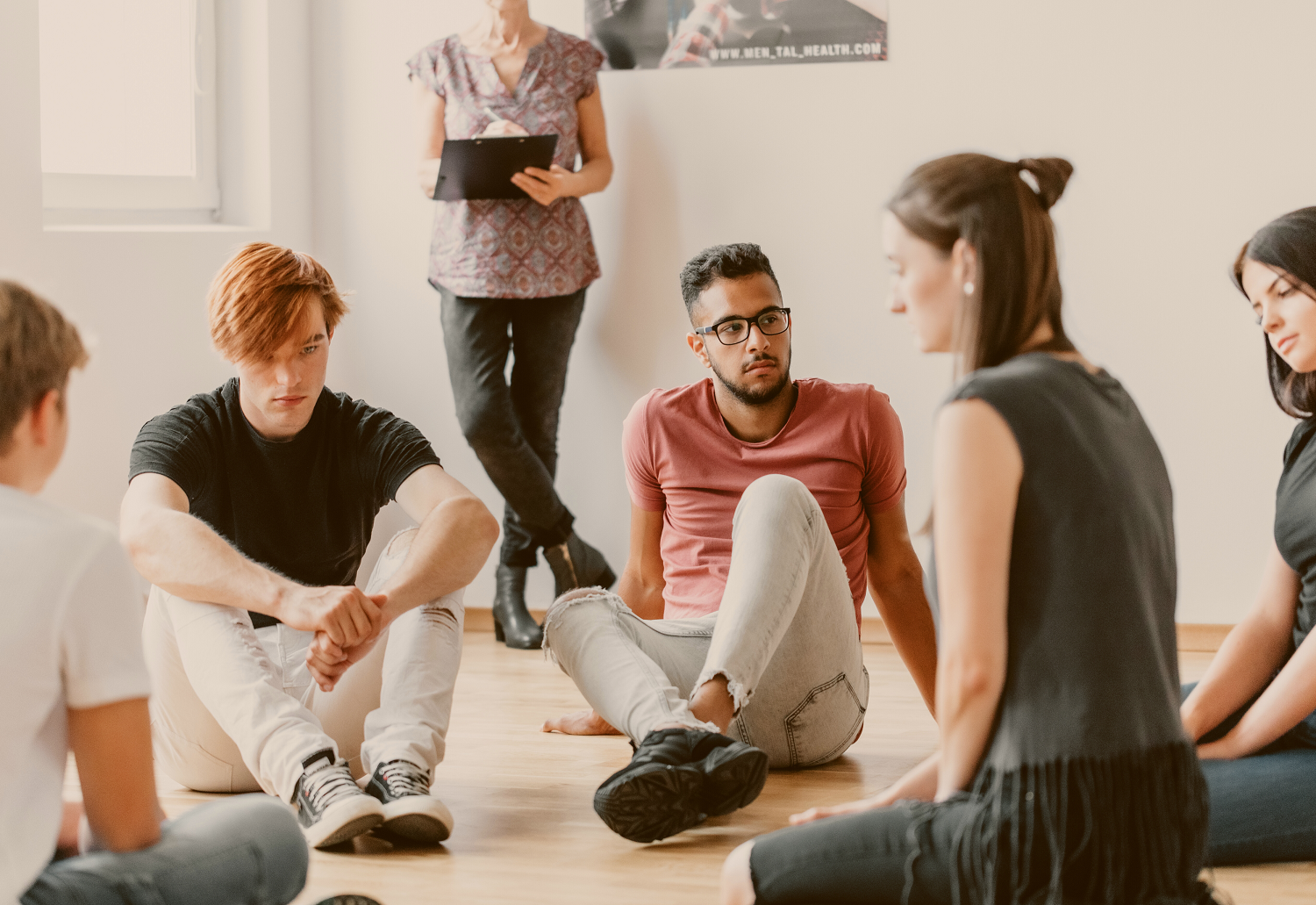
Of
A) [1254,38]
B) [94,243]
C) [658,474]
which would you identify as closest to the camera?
[658,474]

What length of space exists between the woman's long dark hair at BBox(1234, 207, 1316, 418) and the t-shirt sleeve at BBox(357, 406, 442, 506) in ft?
3.89

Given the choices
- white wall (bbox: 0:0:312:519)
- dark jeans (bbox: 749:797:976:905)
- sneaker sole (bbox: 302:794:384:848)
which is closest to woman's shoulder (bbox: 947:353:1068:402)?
dark jeans (bbox: 749:797:976:905)

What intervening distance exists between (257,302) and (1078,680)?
1312mm

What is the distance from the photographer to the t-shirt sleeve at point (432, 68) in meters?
3.38

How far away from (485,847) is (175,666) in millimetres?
528

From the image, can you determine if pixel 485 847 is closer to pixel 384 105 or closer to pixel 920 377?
pixel 920 377

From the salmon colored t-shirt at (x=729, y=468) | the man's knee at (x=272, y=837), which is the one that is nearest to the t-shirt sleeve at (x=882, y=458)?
the salmon colored t-shirt at (x=729, y=468)

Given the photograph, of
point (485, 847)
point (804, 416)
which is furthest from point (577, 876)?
point (804, 416)

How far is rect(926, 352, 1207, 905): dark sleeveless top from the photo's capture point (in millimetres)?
1140

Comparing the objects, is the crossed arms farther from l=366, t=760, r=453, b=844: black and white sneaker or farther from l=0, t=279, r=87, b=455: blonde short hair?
l=0, t=279, r=87, b=455: blonde short hair

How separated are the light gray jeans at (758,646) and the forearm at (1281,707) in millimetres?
553

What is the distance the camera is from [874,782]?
218 centimetres

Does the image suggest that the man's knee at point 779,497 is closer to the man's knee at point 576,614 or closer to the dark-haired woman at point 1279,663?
the man's knee at point 576,614

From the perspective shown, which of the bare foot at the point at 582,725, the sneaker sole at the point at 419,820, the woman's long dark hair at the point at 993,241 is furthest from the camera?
the bare foot at the point at 582,725
